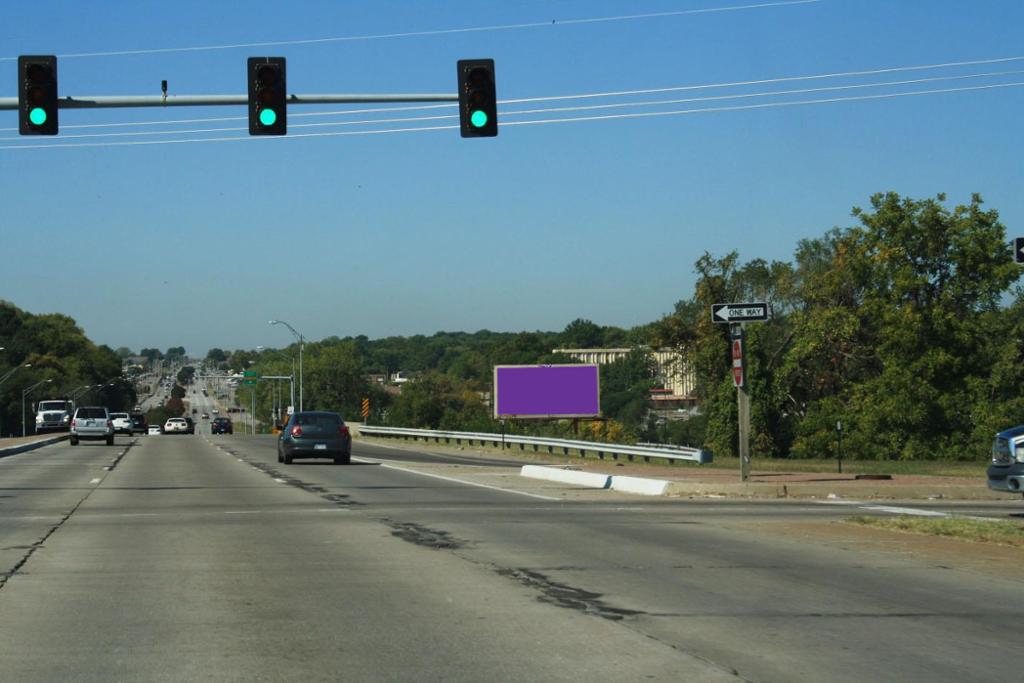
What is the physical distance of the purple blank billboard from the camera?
242ft

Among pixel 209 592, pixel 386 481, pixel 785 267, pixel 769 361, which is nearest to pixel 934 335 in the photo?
pixel 769 361

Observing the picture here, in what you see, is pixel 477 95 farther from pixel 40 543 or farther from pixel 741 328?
pixel 40 543

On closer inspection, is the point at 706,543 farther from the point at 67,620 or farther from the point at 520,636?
the point at 67,620

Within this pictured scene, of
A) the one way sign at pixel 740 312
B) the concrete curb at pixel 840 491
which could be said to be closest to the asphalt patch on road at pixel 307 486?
the concrete curb at pixel 840 491

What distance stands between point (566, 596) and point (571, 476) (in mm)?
19272

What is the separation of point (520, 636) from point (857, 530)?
8.82 meters

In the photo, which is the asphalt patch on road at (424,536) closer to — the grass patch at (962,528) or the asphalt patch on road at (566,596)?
the asphalt patch on road at (566,596)

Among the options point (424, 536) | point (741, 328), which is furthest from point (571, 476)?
point (424, 536)

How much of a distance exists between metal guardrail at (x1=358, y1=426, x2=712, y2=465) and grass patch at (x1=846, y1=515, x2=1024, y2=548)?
21619 millimetres

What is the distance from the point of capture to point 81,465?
125 ft

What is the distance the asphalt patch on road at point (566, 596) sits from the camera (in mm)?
10195

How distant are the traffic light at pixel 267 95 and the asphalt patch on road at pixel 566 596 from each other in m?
10.2

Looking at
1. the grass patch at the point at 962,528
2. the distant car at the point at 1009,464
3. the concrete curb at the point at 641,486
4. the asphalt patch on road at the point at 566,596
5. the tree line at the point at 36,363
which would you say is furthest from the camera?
the tree line at the point at 36,363

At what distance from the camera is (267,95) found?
67.1 ft
